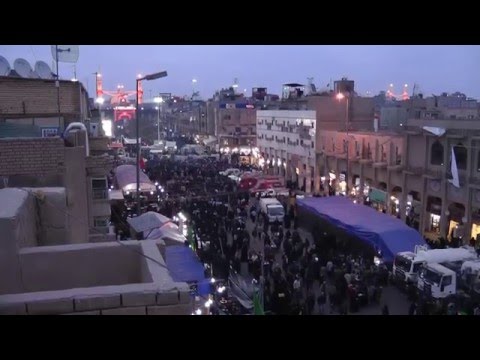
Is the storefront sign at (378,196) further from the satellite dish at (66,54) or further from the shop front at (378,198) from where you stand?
the satellite dish at (66,54)

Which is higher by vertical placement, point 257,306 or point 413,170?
point 413,170

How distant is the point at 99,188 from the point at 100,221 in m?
0.85

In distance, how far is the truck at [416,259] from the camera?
1196cm

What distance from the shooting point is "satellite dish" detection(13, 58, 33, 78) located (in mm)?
15125

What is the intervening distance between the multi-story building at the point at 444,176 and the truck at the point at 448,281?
5.42 meters

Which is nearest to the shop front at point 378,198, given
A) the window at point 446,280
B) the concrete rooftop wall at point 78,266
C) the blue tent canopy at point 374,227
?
the blue tent canopy at point 374,227

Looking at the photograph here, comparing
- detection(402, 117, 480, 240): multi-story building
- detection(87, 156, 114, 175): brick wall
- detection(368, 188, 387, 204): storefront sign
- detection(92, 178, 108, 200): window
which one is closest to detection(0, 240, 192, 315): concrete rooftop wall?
detection(87, 156, 114, 175): brick wall

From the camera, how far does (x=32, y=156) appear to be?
9.03 metres

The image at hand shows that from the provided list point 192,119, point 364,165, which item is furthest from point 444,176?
point 192,119

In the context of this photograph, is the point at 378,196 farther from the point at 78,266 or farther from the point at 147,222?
the point at 78,266

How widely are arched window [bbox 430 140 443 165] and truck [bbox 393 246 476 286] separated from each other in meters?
6.48

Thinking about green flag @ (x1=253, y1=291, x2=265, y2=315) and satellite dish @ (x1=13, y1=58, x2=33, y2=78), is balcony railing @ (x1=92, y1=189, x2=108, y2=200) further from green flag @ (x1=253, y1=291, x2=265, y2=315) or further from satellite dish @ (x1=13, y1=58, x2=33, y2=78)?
satellite dish @ (x1=13, y1=58, x2=33, y2=78)

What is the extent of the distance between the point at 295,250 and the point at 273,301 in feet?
11.4
